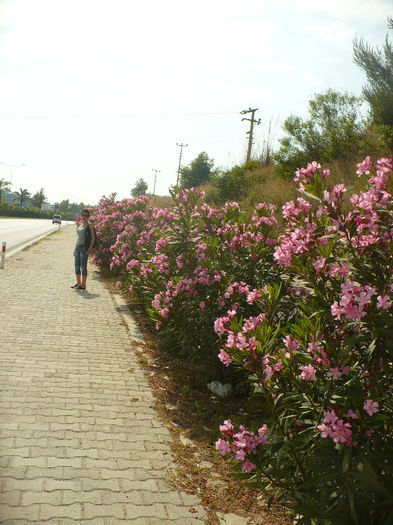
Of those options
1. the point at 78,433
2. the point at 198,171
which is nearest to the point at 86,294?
the point at 78,433

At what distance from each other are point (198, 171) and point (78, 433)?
163 feet

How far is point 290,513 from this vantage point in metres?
3.08

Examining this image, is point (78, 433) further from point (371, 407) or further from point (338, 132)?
point (338, 132)

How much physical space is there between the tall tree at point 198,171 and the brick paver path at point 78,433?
45726 mm

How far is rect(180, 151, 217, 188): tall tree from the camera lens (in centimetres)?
A: 5141

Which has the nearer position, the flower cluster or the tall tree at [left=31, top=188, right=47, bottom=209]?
the flower cluster

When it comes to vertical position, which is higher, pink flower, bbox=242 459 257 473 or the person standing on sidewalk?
the person standing on sidewalk

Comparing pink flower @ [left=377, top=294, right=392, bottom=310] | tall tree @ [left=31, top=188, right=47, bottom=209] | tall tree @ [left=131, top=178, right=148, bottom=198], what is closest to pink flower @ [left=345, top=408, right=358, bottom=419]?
pink flower @ [left=377, top=294, right=392, bottom=310]

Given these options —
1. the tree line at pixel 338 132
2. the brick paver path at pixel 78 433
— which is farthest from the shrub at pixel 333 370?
the tree line at pixel 338 132

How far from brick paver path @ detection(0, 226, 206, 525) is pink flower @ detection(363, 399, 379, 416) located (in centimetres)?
146

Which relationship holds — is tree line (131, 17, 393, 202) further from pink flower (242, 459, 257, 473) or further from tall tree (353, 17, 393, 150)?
pink flower (242, 459, 257, 473)

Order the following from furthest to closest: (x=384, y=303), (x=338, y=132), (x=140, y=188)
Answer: (x=140, y=188) → (x=338, y=132) → (x=384, y=303)

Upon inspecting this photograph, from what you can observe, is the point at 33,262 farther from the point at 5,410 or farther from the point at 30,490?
the point at 30,490

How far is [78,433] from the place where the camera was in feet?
12.3
